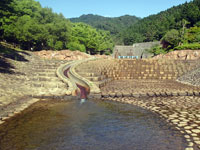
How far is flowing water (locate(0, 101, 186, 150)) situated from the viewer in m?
4.50

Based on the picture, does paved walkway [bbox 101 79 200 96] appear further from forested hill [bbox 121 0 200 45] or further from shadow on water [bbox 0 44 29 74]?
forested hill [bbox 121 0 200 45]

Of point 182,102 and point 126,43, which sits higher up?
point 126,43

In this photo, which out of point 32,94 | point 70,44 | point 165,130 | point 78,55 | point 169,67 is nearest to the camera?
point 165,130

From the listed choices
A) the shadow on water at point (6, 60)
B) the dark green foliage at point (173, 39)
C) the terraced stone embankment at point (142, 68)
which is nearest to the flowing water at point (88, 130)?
the shadow on water at point (6, 60)

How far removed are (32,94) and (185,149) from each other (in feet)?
24.8

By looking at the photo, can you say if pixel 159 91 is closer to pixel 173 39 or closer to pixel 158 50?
pixel 158 50

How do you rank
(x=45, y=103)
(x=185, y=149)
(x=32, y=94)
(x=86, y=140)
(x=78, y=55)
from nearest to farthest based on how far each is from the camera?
(x=185, y=149) < (x=86, y=140) < (x=45, y=103) < (x=32, y=94) < (x=78, y=55)

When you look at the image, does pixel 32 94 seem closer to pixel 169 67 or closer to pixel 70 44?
pixel 169 67

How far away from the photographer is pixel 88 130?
540 cm

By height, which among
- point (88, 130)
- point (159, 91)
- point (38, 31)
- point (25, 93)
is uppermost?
point (38, 31)

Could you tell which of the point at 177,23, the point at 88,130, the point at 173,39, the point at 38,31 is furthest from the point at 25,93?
the point at 177,23

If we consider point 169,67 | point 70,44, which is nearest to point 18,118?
point 169,67

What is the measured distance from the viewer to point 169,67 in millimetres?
19234

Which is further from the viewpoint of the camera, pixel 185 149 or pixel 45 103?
pixel 45 103
